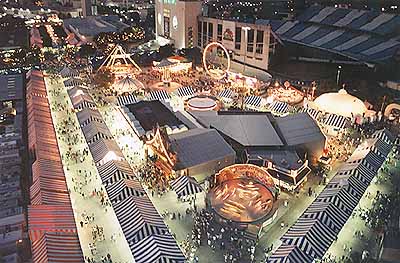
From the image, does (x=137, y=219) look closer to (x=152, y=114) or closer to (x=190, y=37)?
(x=152, y=114)

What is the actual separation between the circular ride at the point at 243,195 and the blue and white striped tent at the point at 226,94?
17.0 meters

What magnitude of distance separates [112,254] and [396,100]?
32.9 metres

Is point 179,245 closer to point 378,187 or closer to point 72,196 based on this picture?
point 72,196

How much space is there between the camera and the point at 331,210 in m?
21.5

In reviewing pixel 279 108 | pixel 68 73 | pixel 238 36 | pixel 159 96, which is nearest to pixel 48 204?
pixel 159 96

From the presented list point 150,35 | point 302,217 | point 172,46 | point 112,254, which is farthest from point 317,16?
point 112,254

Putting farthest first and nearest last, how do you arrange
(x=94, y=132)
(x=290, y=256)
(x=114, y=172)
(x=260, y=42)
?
(x=260, y=42) < (x=94, y=132) < (x=114, y=172) < (x=290, y=256)

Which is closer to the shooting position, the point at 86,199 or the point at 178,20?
the point at 86,199

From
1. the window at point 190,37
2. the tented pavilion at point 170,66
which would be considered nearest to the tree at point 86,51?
the tented pavilion at point 170,66

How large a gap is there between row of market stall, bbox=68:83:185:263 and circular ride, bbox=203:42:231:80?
1886 centimetres

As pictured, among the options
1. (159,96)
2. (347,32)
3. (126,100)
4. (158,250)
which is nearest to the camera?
(158,250)

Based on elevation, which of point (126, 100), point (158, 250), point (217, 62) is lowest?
point (158, 250)

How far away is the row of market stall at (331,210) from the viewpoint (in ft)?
61.7

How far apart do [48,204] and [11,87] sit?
28125 mm
